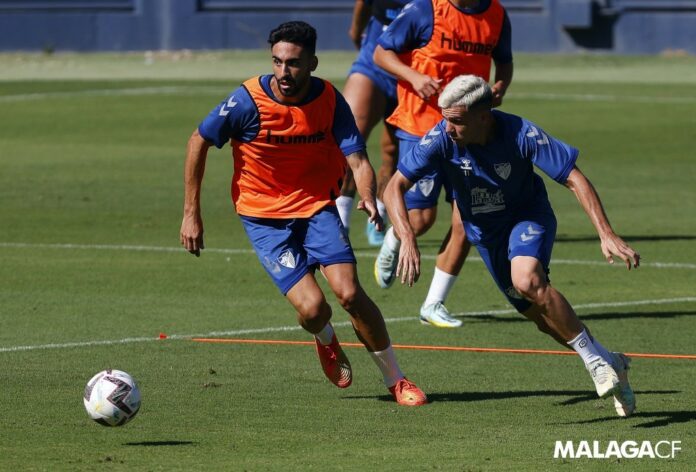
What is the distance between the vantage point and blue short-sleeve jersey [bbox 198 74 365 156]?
9164 mm

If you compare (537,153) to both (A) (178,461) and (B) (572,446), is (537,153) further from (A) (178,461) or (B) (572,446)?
(A) (178,461)

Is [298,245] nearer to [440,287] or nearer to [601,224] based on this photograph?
[601,224]

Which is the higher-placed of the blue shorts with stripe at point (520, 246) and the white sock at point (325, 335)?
the blue shorts with stripe at point (520, 246)

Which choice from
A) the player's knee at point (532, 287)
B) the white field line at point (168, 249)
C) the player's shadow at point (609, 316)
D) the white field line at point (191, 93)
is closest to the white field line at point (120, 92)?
the white field line at point (191, 93)

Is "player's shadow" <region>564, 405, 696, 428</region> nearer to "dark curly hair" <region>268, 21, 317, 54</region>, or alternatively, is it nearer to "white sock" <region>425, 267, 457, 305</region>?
"dark curly hair" <region>268, 21, 317, 54</region>

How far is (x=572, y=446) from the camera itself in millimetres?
7891

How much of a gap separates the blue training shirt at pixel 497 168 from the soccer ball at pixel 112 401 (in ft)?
6.41

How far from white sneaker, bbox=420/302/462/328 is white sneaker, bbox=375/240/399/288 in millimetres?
776

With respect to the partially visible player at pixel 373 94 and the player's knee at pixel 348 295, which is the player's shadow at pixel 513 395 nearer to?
the player's knee at pixel 348 295

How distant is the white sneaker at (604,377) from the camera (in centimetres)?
844

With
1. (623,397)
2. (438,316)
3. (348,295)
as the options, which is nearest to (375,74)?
(438,316)

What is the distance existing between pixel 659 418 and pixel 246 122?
279 cm

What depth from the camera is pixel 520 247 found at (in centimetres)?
886

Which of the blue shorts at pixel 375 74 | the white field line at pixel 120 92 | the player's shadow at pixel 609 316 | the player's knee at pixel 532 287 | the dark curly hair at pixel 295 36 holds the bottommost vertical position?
the white field line at pixel 120 92
